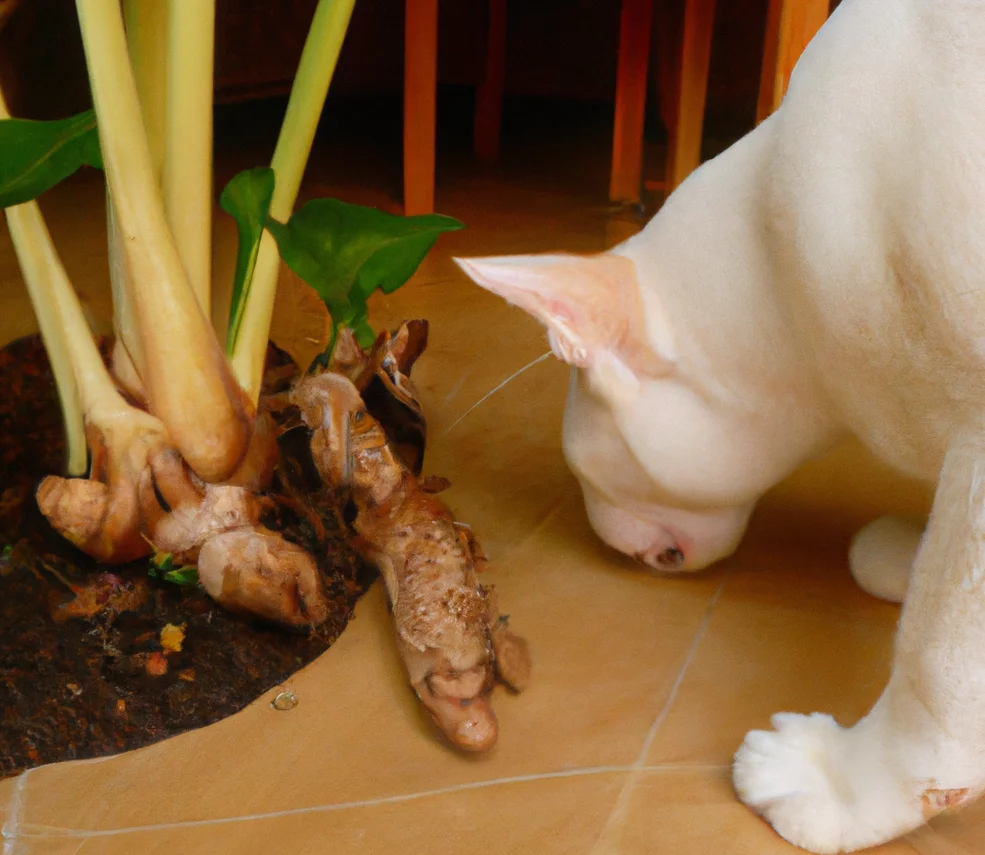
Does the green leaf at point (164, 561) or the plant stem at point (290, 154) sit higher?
the plant stem at point (290, 154)

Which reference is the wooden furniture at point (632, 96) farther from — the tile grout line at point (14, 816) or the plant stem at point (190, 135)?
the tile grout line at point (14, 816)

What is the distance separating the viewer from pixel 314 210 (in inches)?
42.3

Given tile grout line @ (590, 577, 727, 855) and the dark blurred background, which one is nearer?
tile grout line @ (590, 577, 727, 855)

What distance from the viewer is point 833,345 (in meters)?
0.76

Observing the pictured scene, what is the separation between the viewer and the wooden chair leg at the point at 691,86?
1998 mm

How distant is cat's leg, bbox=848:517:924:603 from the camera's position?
103 cm

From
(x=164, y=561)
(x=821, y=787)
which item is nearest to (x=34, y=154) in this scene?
(x=164, y=561)

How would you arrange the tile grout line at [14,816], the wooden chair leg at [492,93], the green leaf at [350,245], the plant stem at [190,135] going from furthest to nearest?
the wooden chair leg at [492,93], the green leaf at [350,245], the plant stem at [190,135], the tile grout line at [14,816]

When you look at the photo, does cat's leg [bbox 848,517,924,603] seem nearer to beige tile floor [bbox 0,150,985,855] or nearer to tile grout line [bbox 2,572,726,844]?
beige tile floor [bbox 0,150,985,855]

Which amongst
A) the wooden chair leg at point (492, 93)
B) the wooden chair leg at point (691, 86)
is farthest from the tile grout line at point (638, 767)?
the wooden chair leg at point (492, 93)

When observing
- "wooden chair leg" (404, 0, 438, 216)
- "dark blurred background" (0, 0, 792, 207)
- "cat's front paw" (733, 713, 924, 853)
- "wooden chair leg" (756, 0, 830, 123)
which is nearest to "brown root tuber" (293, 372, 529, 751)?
"cat's front paw" (733, 713, 924, 853)

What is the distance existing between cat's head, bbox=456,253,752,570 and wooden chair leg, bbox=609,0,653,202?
146 cm

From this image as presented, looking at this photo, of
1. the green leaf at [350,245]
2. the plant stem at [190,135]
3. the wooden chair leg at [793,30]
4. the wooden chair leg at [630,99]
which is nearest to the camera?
the plant stem at [190,135]

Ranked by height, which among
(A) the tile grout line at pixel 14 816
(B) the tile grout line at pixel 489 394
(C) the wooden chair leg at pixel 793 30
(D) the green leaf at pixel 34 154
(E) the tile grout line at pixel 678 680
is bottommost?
(B) the tile grout line at pixel 489 394
